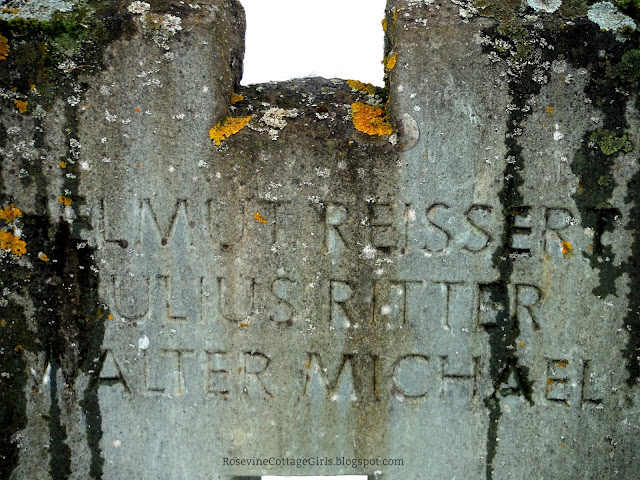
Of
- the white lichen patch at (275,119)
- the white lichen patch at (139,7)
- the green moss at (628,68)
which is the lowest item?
the white lichen patch at (275,119)

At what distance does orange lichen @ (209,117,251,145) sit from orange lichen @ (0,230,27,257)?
0.86m

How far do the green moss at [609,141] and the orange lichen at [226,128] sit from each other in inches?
52.6

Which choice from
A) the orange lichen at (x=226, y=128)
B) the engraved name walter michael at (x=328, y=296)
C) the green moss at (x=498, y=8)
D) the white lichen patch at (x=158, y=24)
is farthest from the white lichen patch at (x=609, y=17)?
the white lichen patch at (x=158, y=24)

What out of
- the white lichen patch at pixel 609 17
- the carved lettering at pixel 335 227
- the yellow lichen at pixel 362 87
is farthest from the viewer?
the yellow lichen at pixel 362 87

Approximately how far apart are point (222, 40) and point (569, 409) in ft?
6.64

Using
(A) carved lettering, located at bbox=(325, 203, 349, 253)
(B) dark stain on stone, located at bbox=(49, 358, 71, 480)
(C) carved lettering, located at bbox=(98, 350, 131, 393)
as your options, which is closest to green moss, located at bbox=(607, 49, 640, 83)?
(A) carved lettering, located at bbox=(325, 203, 349, 253)

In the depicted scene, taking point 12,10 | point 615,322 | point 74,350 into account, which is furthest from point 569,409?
point 12,10

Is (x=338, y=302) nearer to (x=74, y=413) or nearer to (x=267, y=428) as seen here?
(x=267, y=428)

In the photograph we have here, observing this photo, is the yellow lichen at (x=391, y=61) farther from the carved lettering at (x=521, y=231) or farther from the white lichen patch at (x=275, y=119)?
the carved lettering at (x=521, y=231)

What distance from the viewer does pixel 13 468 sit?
215 cm

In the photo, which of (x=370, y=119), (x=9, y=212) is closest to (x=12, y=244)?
(x=9, y=212)

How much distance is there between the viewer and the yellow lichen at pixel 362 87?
86.8 inches

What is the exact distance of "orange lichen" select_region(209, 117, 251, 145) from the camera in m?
2.04

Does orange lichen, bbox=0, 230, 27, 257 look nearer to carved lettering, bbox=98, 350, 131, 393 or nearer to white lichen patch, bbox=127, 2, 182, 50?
carved lettering, bbox=98, 350, 131, 393
